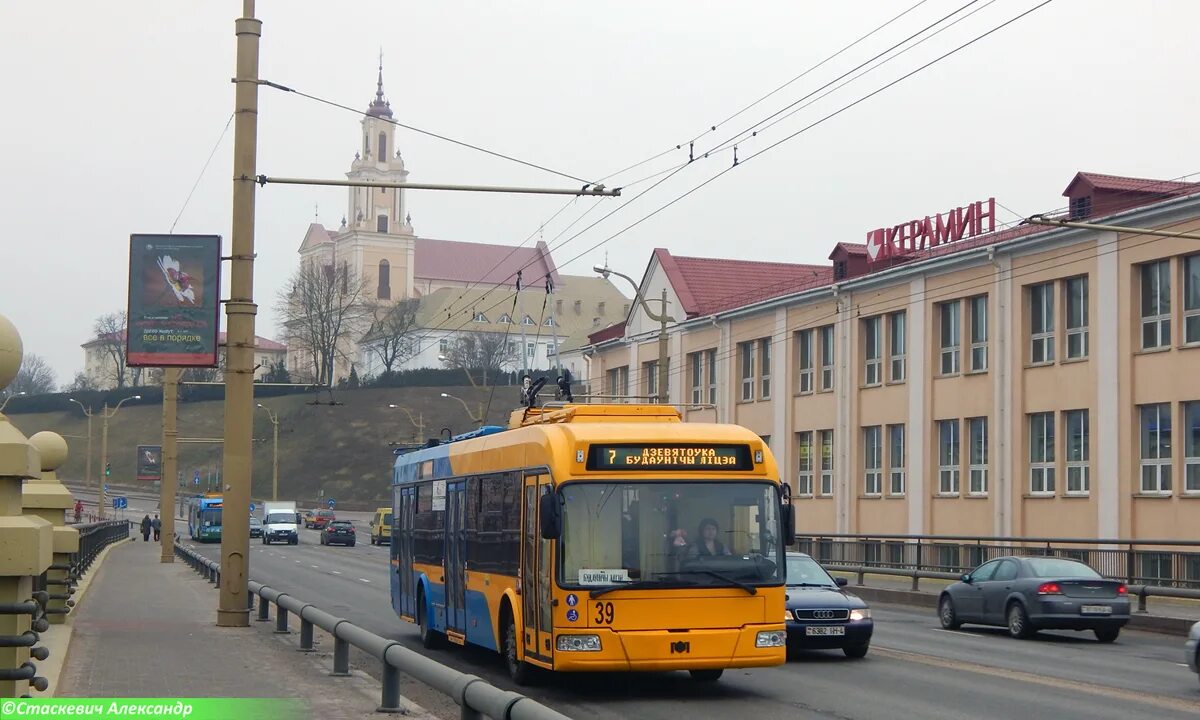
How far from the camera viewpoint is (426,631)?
19.8 meters

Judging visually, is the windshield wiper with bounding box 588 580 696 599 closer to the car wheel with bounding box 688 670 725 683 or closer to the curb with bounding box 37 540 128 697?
the car wheel with bounding box 688 670 725 683

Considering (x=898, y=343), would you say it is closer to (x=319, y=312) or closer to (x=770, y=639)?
(x=770, y=639)

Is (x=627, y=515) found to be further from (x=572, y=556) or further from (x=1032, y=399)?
(x=1032, y=399)

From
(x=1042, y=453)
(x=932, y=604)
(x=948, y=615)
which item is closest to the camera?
(x=948, y=615)

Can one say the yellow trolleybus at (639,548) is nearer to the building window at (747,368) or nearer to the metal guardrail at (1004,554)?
the metal guardrail at (1004,554)

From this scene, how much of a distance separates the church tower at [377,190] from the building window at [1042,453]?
129m

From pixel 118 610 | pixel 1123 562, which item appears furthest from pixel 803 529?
pixel 118 610

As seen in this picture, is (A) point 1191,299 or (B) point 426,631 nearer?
(B) point 426,631

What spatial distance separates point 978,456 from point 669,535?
99.6 feet

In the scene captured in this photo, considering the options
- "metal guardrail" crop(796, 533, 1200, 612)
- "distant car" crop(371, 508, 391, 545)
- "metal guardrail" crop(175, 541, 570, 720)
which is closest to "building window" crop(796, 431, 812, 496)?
"metal guardrail" crop(796, 533, 1200, 612)

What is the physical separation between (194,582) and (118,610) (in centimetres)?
1084

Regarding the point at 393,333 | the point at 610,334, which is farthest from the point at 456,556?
the point at 393,333

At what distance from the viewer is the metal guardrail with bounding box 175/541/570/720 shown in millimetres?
8305

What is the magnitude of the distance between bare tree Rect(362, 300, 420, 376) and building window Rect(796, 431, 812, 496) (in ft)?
285
